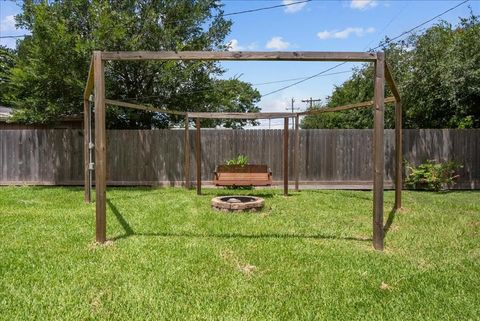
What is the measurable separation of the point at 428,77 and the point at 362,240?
9.07 metres

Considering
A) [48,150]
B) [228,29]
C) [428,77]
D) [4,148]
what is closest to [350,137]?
[428,77]

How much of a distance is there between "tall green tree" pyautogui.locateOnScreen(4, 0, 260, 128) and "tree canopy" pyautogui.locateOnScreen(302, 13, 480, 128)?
20.2ft

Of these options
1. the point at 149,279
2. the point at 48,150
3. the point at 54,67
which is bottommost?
the point at 149,279

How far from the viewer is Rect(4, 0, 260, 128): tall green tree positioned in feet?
36.1

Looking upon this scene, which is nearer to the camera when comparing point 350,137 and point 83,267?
point 83,267

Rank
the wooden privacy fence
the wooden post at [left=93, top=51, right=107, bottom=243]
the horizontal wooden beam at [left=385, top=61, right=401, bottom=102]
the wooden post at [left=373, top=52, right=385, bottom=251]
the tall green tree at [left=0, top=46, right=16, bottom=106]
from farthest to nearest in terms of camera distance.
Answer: the tall green tree at [left=0, top=46, right=16, bottom=106]
the wooden privacy fence
the horizontal wooden beam at [left=385, top=61, right=401, bottom=102]
the wooden post at [left=93, top=51, right=107, bottom=243]
the wooden post at [left=373, top=52, right=385, bottom=251]

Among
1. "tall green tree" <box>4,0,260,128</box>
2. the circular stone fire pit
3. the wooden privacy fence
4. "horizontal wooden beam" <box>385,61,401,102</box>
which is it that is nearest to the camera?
"horizontal wooden beam" <box>385,61,401,102</box>

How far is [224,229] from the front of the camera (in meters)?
6.04

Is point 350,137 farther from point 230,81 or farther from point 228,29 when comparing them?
point 230,81

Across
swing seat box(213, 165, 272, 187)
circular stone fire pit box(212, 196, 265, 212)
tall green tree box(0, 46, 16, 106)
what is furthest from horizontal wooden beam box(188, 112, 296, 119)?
tall green tree box(0, 46, 16, 106)

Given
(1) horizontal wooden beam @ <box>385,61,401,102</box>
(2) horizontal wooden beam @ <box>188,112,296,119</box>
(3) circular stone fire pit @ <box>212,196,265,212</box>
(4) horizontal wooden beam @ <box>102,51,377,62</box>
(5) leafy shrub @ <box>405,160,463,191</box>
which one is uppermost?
(4) horizontal wooden beam @ <box>102,51,377,62</box>

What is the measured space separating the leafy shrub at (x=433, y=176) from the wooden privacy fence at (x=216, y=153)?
43cm

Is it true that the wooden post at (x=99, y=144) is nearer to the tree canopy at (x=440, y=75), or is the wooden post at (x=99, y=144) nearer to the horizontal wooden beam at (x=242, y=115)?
the horizontal wooden beam at (x=242, y=115)

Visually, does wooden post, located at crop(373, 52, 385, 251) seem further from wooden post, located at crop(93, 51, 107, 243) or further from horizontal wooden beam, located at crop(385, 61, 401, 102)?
wooden post, located at crop(93, 51, 107, 243)
